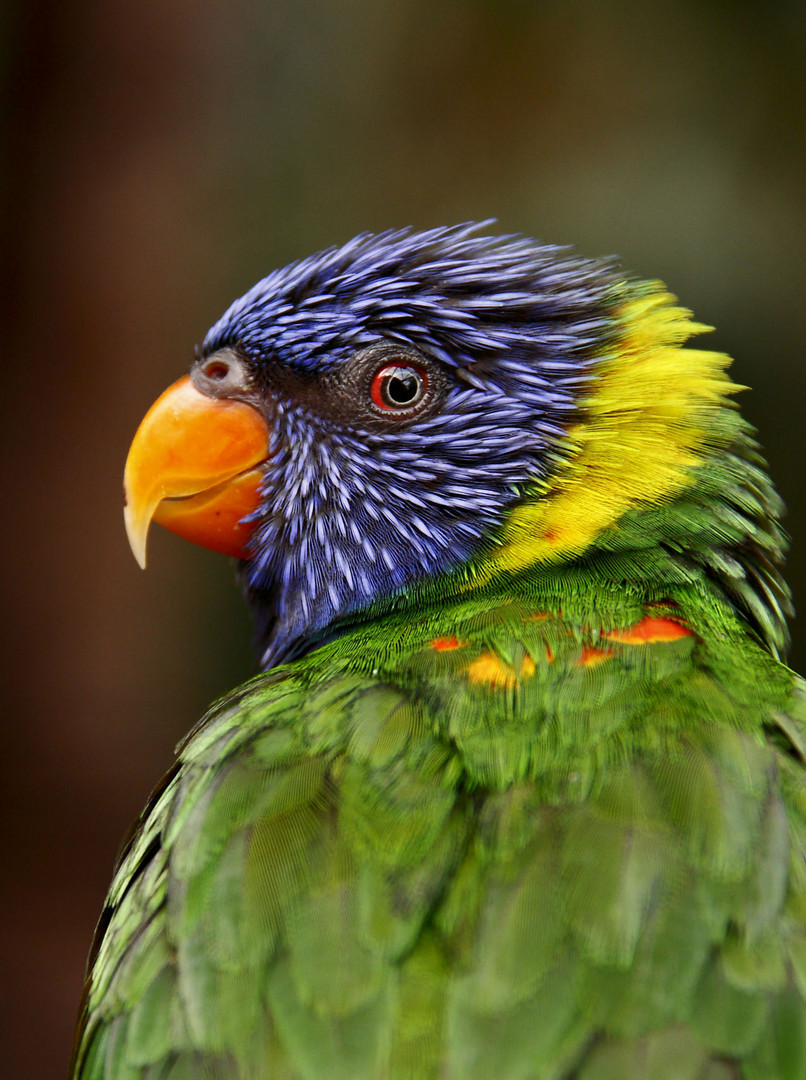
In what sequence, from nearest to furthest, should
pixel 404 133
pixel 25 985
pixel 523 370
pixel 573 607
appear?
pixel 573 607 < pixel 523 370 < pixel 25 985 < pixel 404 133

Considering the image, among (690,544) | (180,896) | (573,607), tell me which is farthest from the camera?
(690,544)

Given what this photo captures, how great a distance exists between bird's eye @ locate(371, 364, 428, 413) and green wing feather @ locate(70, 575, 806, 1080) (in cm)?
87

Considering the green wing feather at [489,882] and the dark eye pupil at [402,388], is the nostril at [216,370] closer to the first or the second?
the dark eye pupil at [402,388]

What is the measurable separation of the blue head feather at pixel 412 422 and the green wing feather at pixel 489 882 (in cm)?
60

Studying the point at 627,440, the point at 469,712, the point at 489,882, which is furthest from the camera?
the point at 627,440

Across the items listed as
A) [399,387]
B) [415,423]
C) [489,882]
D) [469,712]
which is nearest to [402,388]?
[399,387]

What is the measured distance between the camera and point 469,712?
194 cm

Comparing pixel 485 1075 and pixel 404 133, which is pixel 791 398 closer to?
pixel 404 133

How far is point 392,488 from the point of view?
2721 mm

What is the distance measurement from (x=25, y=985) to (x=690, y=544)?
4730mm

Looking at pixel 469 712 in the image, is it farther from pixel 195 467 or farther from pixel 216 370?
pixel 216 370

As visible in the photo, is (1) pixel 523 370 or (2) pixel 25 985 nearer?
(1) pixel 523 370

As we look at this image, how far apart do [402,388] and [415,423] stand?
0.11 meters

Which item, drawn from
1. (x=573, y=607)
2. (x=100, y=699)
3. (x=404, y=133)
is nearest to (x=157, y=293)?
(x=404, y=133)
